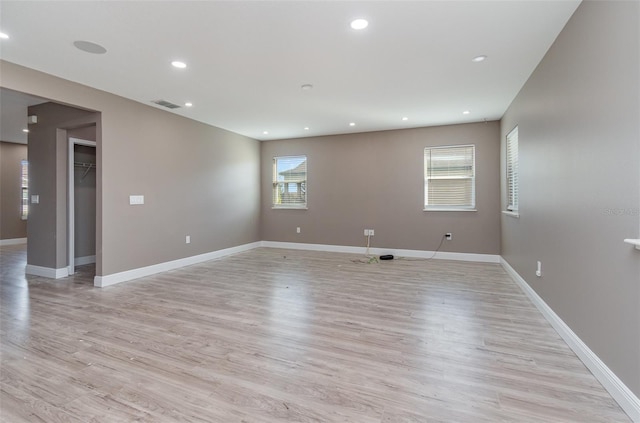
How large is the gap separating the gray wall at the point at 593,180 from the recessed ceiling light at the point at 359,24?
1503 millimetres

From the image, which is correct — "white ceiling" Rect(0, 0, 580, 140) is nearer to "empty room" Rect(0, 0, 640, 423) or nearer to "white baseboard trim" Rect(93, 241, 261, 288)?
"empty room" Rect(0, 0, 640, 423)

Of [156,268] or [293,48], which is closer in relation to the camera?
[293,48]

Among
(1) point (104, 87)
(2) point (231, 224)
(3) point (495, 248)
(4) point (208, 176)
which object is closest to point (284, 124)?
(4) point (208, 176)

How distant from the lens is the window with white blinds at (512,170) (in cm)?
430

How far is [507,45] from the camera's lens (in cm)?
282

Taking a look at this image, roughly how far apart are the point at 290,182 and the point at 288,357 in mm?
5324

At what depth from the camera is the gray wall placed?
1.63 metres

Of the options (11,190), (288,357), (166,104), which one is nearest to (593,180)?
(288,357)

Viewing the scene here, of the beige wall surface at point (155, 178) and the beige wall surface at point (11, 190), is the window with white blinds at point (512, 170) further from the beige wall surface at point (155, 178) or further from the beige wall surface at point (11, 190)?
the beige wall surface at point (11, 190)

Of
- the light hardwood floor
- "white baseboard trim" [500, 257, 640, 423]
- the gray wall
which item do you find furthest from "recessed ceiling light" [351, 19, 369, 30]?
"white baseboard trim" [500, 257, 640, 423]

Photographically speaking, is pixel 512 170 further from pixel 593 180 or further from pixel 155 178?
pixel 155 178

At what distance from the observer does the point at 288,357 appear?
2.22m

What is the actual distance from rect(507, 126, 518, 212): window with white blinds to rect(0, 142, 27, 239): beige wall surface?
10997mm

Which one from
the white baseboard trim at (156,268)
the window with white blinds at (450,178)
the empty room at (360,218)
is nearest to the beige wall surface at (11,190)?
the empty room at (360,218)
